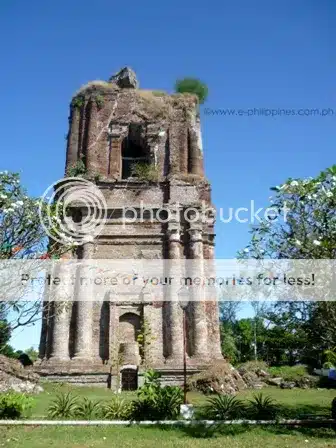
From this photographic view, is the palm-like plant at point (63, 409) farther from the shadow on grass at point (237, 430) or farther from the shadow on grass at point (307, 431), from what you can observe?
the shadow on grass at point (307, 431)

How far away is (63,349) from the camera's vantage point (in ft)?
57.3

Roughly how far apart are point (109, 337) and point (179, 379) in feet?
10.7

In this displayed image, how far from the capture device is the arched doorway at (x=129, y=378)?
17.2 m

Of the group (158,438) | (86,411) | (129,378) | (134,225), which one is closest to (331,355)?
(158,438)

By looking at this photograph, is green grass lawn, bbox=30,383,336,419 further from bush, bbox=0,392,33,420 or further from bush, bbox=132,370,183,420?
bush, bbox=132,370,183,420

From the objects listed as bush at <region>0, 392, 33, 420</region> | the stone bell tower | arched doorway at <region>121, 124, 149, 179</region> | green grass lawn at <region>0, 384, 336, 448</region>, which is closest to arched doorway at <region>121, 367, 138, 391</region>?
the stone bell tower

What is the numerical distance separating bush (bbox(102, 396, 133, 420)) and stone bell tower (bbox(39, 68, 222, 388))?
4.41 m

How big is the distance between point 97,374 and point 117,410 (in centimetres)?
633

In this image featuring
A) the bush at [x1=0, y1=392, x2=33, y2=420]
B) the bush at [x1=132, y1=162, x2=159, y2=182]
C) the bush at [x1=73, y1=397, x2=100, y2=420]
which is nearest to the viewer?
the bush at [x1=0, y1=392, x2=33, y2=420]

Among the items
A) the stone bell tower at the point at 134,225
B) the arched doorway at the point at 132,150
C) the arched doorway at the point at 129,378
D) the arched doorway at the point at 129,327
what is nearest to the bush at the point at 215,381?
the stone bell tower at the point at 134,225

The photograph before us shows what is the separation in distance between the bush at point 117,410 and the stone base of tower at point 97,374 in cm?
567

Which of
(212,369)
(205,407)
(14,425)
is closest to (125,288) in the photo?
(212,369)

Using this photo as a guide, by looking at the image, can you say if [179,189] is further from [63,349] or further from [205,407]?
[205,407]

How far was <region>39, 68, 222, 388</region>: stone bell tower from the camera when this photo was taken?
688 inches
